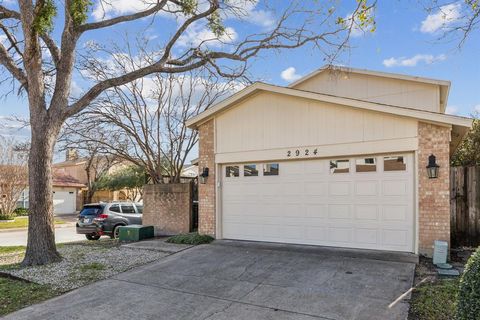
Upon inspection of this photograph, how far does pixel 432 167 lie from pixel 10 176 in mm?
25828

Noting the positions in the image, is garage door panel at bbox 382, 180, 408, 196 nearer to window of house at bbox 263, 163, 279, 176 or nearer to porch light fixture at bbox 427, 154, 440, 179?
porch light fixture at bbox 427, 154, 440, 179

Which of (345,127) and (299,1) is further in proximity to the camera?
(299,1)

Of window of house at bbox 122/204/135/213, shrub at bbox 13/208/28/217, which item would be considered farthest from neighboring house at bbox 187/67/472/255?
shrub at bbox 13/208/28/217

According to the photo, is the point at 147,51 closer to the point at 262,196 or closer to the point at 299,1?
the point at 299,1

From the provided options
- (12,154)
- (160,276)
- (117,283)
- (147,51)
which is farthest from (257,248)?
(12,154)

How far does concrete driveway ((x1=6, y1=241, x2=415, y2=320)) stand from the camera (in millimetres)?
5297

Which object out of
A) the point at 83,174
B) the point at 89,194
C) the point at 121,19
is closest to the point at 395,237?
the point at 121,19

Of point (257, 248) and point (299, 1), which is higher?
point (299, 1)

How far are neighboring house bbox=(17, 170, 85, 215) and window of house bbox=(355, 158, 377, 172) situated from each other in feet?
93.5

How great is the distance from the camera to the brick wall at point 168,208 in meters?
12.5

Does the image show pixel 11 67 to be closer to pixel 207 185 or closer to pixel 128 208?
pixel 207 185

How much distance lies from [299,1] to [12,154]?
2383 centimetres

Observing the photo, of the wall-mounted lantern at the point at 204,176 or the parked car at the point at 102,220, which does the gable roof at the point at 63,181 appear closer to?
the parked car at the point at 102,220

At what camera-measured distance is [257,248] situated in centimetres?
923
